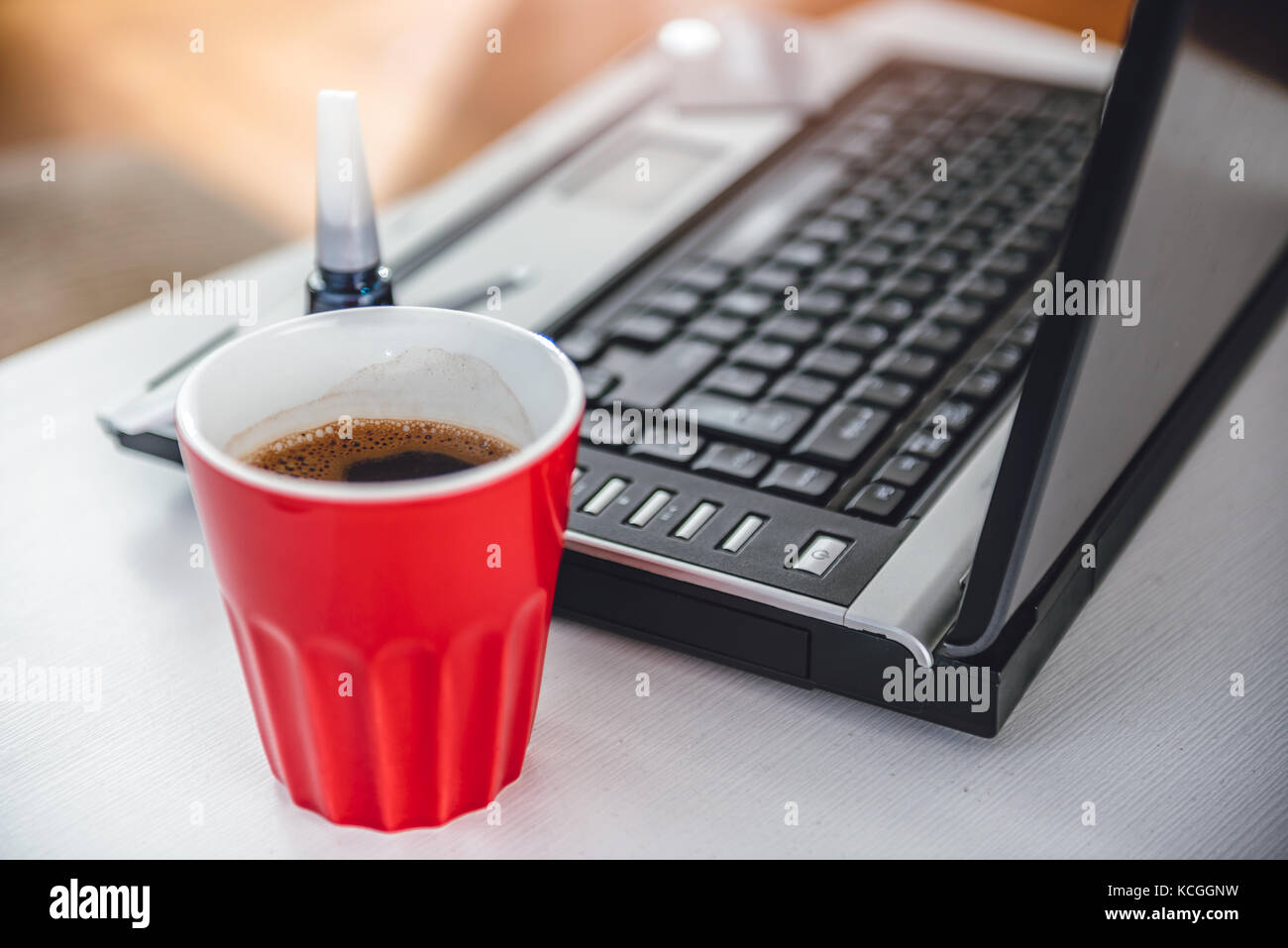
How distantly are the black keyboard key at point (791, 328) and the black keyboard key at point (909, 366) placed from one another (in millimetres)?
27

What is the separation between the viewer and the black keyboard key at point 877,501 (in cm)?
35

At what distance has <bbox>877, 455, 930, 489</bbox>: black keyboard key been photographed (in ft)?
1.19

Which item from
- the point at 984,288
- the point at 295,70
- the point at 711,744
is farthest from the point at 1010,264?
the point at 295,70

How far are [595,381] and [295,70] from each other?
0.99m

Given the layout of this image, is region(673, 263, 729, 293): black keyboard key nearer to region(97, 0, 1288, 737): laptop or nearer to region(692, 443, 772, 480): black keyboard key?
region(97, 0, 1288, 737): laptop

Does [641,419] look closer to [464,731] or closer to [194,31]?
[464,731]

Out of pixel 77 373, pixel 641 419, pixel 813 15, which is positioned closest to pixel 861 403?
pixel 641 419

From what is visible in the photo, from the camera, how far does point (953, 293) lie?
1.53 feet

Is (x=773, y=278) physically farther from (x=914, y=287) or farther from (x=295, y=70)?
(x=295, y=70)

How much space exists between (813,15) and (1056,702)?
1.14 m

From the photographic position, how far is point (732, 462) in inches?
14.6

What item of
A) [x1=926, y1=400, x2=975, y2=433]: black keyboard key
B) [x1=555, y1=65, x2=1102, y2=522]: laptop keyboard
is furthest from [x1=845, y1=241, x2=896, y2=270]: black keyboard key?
[x1=926, y1=400, x2=975, y2=433]: black keyboard key

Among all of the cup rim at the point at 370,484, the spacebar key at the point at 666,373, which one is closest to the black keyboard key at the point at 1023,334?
the spacebar key at the point at 666,373

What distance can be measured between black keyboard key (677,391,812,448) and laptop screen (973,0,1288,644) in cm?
9
